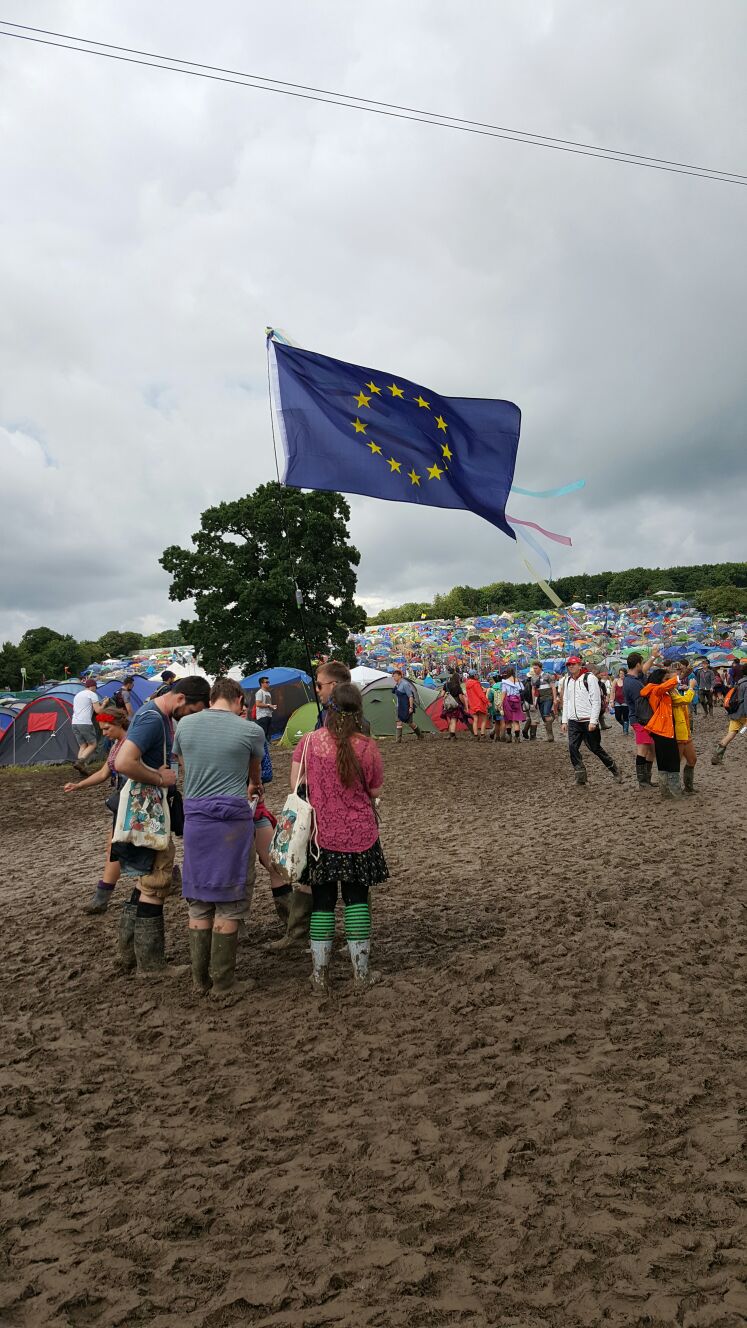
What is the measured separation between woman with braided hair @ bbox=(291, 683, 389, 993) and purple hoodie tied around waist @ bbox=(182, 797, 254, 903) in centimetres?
42

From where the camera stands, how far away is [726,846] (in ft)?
24.4

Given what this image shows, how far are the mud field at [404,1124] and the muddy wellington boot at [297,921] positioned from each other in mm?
175

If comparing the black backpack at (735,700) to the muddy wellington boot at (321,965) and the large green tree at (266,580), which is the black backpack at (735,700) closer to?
the muddy wellington boot at (321,965)

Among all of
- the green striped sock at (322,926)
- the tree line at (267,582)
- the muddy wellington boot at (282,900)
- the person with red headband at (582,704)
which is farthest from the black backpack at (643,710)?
the tree line at (267,582)

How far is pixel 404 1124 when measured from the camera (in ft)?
10.7

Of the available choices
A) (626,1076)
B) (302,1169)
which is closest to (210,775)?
(302,1169)

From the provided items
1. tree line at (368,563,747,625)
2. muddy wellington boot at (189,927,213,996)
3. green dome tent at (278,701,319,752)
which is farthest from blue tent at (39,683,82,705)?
tree line at (368,563,747,625)

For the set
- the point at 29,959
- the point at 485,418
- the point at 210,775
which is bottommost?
the point at 29,959

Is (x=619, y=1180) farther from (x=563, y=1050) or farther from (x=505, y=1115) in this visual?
(x=563, y=1050)

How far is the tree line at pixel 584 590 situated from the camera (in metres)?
151

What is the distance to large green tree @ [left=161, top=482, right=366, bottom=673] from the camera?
33250 millimetres

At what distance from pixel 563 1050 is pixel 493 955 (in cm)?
132

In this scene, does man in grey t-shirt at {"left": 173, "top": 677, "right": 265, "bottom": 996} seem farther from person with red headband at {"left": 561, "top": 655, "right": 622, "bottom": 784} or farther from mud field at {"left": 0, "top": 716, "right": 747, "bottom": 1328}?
person with red headband at {"left": 561, "top": 655, "right": 622, "bottom": 784}

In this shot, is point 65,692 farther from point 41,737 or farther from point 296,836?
point 296,836
